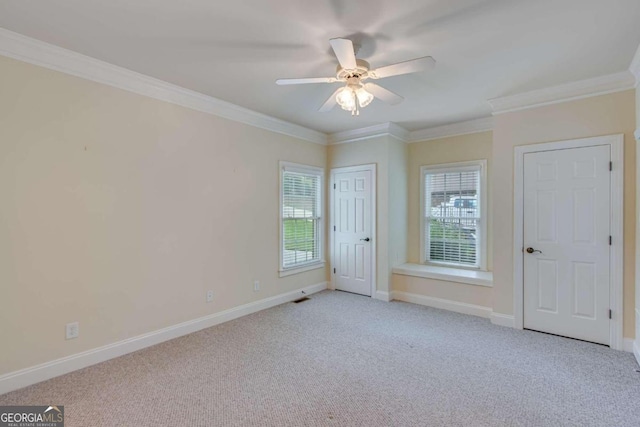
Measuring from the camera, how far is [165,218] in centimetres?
322

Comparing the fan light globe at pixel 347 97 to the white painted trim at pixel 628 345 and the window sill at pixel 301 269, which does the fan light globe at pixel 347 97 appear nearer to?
the window sill at pixel 301 269

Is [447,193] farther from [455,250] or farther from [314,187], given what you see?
[314,187]

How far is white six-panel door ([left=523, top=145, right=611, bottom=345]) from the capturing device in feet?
10.1

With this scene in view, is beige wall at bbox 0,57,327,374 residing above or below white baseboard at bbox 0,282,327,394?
above

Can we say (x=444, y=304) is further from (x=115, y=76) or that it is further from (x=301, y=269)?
(x=115, y=76)

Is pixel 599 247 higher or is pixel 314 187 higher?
pixel 314 187

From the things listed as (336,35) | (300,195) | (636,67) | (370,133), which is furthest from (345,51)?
(300,195)

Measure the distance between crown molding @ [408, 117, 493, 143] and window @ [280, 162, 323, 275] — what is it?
1632 millimetres

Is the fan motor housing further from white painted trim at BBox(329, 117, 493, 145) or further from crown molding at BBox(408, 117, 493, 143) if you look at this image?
crown molding at BBox(408, 117, 493, 143)

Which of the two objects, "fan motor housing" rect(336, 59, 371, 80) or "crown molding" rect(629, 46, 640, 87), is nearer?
"fan motor housing" rect(336, 59, 371, 80)

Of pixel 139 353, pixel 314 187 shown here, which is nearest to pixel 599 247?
pixel 314 187

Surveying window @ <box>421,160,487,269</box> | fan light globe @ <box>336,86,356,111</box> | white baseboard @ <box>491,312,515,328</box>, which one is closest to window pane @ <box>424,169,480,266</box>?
window @ <box>421,160,487,269</box>

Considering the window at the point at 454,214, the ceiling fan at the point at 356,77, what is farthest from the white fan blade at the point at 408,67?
the window at the point at 454,214

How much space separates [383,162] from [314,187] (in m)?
1.17
